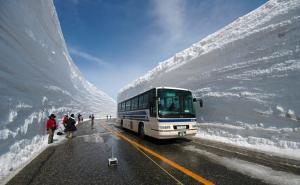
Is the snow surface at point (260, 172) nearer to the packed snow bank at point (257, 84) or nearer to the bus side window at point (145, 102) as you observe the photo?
the packed snow bank at point (257, 84)

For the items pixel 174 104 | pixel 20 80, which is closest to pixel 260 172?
pixel 174 104

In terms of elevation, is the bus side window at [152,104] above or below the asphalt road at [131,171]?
above

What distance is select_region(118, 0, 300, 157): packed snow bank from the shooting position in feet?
27.2

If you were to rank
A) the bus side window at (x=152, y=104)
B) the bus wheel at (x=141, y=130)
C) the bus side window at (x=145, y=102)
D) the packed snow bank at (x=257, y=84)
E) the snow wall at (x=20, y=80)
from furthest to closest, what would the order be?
the bus wheel at (x=141, y=130) < the bus side window at (x=145, y=102) < the bus side window at (x=152, y=104) < the packed snow bank at (x=257, y=84) < the snow wall at (x=20, y=80)

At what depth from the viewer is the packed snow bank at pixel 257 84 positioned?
829cm

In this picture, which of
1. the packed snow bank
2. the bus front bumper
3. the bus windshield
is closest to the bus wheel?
the bus front bumper

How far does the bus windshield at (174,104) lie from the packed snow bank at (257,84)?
3140 millimetres

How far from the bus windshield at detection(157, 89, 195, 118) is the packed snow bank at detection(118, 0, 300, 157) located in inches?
124

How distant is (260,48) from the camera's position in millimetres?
11781

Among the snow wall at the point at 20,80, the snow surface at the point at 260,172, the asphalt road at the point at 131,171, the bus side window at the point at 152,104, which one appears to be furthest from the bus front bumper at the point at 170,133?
the snow wall at the point at 20,80

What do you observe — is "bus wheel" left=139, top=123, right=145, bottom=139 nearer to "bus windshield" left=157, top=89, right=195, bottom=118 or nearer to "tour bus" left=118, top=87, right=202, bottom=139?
"tour bus" left=118, top=87, right=202, bottom=139

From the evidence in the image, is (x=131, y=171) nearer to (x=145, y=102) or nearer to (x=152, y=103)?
(x=152, y=103)

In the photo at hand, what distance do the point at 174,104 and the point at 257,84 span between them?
5906 millimetres

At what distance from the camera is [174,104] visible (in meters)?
8.66
